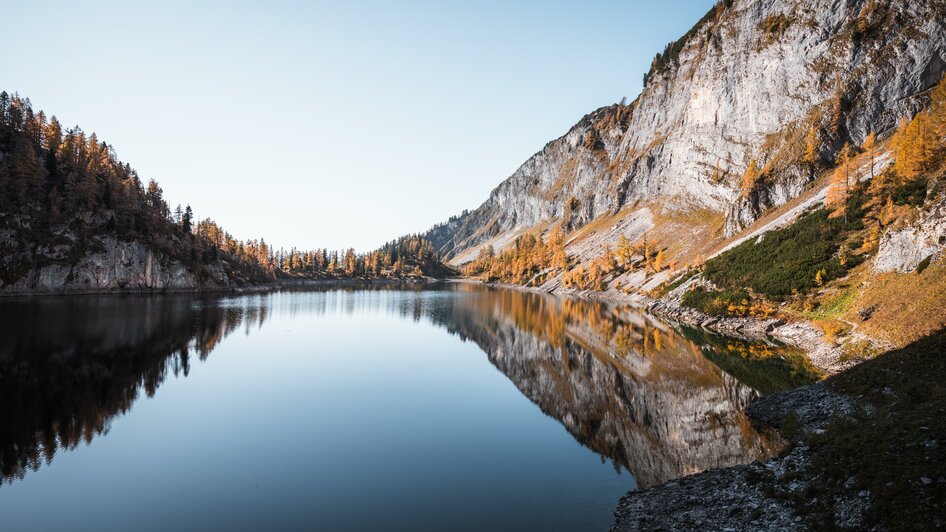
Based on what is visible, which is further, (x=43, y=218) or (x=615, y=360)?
(x=43, y=218)

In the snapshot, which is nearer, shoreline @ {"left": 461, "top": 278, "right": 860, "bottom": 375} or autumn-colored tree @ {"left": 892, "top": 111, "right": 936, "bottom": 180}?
shoreline @ {"left": 461, "top": 278, "right": 860, "bottom": 375}

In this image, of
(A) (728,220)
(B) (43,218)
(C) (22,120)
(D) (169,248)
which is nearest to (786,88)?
(A) (728,220)

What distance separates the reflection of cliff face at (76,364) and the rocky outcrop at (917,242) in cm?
6385

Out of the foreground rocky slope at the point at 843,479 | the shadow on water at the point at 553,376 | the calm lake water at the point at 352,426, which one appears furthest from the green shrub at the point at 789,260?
the foreground rocky slope at the point at 843,479

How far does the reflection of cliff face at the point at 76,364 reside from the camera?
25766mm

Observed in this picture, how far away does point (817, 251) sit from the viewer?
59.8 metres

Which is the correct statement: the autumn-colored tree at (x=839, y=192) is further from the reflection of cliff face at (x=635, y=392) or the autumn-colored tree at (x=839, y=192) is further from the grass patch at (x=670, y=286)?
the reflection of cliff face at (x=635, y=392)

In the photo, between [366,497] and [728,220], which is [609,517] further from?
[728,220]

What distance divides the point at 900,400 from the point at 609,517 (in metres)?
16.3

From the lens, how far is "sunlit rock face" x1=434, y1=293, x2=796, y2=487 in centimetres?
2525

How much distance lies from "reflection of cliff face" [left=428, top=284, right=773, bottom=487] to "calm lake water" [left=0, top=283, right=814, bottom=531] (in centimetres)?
21

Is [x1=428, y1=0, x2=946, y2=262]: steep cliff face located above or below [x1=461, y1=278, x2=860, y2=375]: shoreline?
above

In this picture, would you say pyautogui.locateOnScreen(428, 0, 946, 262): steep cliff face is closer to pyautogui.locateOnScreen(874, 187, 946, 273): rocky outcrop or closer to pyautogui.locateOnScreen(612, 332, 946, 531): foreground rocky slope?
pyautogui.locateOnScreen(874, 187, 946, 273): rocky outcrop

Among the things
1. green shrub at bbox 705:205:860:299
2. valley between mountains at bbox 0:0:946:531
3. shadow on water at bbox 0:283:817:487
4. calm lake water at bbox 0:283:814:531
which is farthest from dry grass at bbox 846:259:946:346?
green shrub at bbox 705:205:860:299
